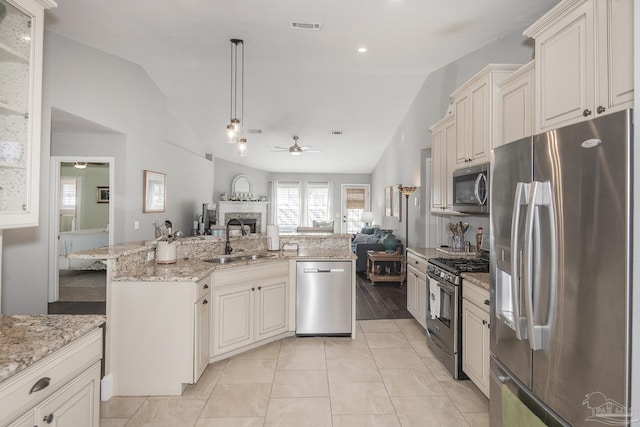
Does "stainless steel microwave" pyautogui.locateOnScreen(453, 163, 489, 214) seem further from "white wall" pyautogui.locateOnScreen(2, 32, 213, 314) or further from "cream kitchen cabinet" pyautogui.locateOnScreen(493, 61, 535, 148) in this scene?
"white wall" pyautogui.locateOnScreen(2, 32, 213, 314)

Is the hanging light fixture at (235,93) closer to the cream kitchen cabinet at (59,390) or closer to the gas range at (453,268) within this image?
the gas range at (453,268)

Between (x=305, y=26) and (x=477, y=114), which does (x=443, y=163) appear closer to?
(x=477, y=114)

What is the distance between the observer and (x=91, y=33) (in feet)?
11.5

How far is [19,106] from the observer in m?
1.57

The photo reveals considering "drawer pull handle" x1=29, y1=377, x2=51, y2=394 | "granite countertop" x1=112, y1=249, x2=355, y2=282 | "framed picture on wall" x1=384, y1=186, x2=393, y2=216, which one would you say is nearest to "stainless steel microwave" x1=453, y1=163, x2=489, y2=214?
"granite countertop" x1=112, y1=249, x2=355, y2=282

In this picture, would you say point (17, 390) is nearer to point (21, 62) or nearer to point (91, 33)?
point (21, 62)

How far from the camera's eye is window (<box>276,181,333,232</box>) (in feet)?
36.1

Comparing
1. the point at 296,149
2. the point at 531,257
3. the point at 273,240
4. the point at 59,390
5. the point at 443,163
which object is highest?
the point at 296,149

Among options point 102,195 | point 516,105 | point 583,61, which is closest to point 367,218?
point 102,195

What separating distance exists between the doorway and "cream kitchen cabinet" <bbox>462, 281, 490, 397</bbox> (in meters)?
2.73

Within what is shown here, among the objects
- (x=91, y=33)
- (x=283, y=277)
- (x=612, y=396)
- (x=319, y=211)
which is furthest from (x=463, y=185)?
(x=319, y=211)

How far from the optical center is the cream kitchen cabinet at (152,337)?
97.0 inches

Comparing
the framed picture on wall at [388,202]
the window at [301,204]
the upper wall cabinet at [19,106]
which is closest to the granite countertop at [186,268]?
the upper wall cabinet at [19,106]

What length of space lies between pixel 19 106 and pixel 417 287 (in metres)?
3.65
